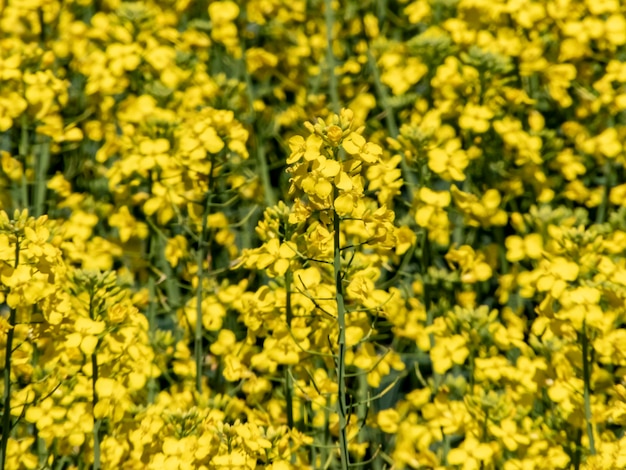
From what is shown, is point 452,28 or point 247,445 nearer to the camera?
point 247,445

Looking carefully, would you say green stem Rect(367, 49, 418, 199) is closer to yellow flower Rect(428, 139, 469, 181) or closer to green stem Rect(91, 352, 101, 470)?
yellow flower Rect(428, 139, 469, 181)

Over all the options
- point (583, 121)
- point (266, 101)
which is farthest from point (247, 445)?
point (266, 101)

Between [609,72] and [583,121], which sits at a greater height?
[609,72]

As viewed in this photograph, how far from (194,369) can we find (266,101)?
2.15m

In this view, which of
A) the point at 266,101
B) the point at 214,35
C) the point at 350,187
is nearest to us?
the point at 350,187

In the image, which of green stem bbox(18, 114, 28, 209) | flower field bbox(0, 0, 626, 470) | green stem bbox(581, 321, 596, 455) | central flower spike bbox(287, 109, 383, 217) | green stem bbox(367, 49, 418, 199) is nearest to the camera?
central flower spike bbox(287, 109, 383, 217)

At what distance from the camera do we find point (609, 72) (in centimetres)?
402

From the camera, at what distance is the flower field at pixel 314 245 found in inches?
103

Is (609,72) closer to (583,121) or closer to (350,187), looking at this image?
(583,121)

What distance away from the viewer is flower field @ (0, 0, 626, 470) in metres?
2.62

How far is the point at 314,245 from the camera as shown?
8.35 feet

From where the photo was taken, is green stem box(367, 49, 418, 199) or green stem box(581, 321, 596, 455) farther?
green stem box(367, 49, 418, 199)

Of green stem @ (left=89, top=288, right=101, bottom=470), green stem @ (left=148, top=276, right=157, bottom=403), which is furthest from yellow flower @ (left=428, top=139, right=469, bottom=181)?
green stem @ (left=89, top=288, right=101, bottom=470)

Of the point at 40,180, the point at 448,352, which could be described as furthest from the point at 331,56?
the point at 448,352
